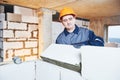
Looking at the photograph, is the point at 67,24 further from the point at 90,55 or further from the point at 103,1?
the point at 103,1

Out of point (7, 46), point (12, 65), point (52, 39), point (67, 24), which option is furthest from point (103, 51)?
point (52, 39)

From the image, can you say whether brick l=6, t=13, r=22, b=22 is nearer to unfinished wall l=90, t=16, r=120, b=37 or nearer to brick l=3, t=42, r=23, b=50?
brick l=3, t=42, r=23, b=50

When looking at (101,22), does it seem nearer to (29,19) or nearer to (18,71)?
(29,19)

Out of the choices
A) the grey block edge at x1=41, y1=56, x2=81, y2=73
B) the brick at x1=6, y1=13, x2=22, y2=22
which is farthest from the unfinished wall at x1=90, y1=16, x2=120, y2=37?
the grey block edge at x1=41, y1=56, x2=81, y2=73

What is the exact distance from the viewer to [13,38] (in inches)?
118

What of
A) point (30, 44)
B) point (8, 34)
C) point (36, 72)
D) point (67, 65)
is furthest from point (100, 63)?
point (30, 44)

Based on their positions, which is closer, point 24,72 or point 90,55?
point 90,55

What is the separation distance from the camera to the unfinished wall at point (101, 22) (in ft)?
15.5

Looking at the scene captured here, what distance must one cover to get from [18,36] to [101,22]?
3252mm

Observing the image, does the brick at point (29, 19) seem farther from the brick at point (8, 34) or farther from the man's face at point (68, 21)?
the man's face at point (68, 21)

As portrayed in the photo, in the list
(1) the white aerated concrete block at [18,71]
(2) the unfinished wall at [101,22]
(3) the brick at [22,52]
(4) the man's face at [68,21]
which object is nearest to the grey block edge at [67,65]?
(1) the white aerated concrete block at [18,71]

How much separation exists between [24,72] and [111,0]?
234cm

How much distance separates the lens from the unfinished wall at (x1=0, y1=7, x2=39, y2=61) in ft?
9.46

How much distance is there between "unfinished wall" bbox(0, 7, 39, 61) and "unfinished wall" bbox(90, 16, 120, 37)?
2660mm
